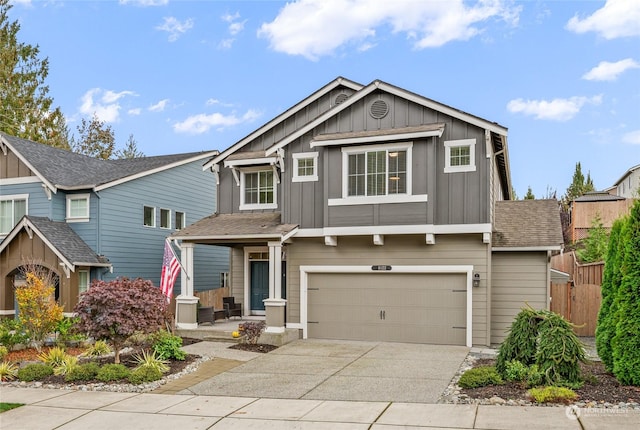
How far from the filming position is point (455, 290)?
14.9m

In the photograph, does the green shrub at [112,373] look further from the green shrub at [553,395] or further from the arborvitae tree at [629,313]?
the arborvitae tree at [629,313]

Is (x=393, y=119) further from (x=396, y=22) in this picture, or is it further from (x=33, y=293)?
(x=33, y=293)

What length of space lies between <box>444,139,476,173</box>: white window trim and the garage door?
2737mm

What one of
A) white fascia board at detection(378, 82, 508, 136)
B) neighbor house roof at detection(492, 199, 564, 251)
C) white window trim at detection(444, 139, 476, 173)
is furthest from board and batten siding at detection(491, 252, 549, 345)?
white fascia board at detection(378, 82, 508, 136)

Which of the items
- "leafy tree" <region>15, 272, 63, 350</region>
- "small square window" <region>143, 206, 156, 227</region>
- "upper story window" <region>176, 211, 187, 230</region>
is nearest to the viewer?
"leafy tree" <region>15, 272, 63, 350</region>

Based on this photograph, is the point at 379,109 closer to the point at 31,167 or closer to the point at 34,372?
the point at 34,372

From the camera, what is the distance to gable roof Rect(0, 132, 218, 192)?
64.5ft

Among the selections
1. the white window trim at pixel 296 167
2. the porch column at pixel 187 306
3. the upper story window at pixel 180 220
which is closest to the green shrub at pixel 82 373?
the porch column at pixel 187 306

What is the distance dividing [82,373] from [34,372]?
1114 mm

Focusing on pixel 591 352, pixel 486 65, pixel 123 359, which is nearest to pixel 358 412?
pixel 123 359

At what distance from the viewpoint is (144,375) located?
423 inches

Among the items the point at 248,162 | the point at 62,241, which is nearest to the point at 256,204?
the point at 248,162

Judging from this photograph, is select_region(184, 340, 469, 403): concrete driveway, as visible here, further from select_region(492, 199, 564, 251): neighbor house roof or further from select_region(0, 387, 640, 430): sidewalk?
select_region(492, 199, 564, 251): neighbor house roof

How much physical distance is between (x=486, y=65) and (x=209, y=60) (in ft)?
33.7
